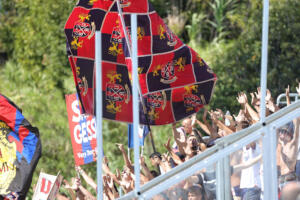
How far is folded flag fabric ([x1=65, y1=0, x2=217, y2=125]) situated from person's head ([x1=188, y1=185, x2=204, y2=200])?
370 centimetres

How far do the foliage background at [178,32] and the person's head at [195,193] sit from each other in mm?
8794

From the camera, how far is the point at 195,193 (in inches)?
171

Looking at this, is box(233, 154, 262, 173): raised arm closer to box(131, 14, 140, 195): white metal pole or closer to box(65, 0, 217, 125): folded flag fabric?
box(131, 14, 140, 195): white metal pole

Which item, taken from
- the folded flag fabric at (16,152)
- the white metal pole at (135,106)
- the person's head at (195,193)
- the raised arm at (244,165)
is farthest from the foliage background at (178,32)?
the white metal pole at (135,106)

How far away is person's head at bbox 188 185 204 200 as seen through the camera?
4.27 m

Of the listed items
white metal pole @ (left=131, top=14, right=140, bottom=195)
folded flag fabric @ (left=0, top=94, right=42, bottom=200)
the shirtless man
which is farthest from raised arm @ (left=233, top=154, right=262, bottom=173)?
folded flag fabric @ (left=0, top=94, right=42, bottom=200)

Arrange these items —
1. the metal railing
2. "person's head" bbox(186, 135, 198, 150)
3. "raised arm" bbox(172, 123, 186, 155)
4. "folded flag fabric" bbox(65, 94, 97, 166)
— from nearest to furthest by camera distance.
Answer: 1. the metal railing
2. "person's head" bbox(186, 135, 198, 150)
3. "raised arm" bbox(172, 123, 186, 155)
4. "folded flag fabric" bbox(65, 94, 97, 166)

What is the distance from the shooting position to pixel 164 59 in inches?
326

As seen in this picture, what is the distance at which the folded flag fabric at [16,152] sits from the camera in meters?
7.46

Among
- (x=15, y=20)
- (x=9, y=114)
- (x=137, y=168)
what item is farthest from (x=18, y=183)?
(x=15, y=20)

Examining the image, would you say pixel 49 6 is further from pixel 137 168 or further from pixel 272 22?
pixel 137 168

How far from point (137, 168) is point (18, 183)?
3851 mm

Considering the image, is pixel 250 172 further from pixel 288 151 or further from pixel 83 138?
pixel 83 138

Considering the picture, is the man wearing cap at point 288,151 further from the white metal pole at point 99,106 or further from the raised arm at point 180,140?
the raised arm at point 180,140
